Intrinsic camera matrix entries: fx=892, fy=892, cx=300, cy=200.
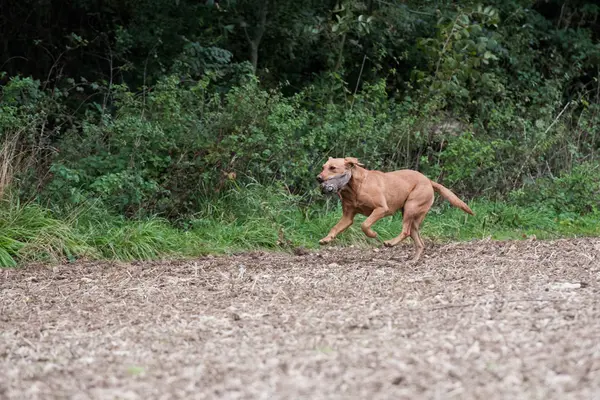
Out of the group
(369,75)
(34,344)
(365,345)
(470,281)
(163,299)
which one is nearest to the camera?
(365,345)

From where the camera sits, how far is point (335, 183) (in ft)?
29.5

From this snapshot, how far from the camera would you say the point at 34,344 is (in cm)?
580

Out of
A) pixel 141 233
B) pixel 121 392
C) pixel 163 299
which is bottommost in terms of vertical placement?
pixel 141 233

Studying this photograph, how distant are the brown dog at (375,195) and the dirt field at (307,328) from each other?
1.27 ft

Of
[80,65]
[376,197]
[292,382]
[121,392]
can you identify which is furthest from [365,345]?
[80,65]

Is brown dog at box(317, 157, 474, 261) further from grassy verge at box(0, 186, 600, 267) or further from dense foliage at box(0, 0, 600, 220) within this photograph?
dense foliage at box(0, 0, 600, 220)

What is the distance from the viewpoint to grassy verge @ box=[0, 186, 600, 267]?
9.48 metres

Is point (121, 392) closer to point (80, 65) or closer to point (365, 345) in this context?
point (365, 345)

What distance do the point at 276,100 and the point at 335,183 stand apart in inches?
129

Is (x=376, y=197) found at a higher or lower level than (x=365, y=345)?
lower

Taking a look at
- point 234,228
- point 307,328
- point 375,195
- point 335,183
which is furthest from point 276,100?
point 307,328

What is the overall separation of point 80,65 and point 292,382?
11096mm

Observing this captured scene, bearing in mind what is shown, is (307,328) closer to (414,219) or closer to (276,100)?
(414,219)

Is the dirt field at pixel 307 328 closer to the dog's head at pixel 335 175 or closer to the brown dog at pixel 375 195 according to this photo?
the brown dog at pixel 375 195
